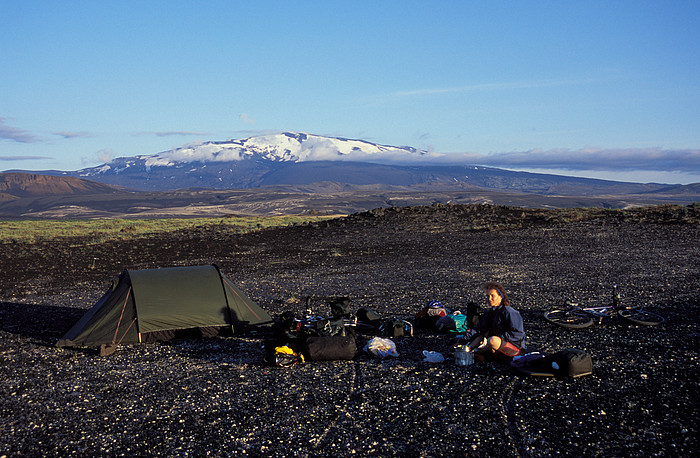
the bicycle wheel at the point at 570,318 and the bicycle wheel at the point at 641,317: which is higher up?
the bicycle wheel at the point at 641,317

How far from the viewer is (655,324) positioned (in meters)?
11.4

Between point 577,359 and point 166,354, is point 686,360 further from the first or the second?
point 166,354

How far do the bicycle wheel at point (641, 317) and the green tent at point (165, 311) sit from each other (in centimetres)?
778

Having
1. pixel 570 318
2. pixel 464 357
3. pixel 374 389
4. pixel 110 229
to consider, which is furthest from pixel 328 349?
pixel 110 229

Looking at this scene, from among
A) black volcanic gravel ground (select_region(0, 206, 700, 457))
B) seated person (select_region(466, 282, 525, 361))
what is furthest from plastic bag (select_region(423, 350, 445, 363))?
seated person (select_region(466, 282, 525, 361))

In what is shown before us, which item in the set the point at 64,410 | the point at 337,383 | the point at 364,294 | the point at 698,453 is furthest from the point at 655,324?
the point at 64,410

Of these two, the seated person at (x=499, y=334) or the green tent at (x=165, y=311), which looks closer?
the seated person at (x=499, y=334)

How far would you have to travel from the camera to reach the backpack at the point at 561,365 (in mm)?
8462

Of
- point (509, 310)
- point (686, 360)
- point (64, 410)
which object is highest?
point (509, 310)

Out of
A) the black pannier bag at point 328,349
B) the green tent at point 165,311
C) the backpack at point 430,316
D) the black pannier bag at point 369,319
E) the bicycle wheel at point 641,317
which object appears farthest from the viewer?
the black pannier bag at point 369,319

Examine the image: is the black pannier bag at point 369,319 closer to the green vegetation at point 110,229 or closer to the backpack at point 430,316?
the backpack at point 430,316

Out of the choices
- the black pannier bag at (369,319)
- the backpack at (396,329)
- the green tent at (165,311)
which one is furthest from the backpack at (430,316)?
the green tent at (165,311)

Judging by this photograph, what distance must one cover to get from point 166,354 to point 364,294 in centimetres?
735

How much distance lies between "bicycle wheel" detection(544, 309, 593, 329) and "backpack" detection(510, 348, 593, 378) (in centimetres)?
303
